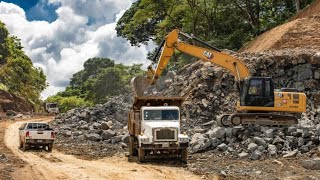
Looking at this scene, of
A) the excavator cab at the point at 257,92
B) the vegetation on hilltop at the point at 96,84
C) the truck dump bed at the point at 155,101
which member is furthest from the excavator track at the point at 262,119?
the vegetation on hilltop at the point at 96,84

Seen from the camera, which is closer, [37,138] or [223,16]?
[37,138]

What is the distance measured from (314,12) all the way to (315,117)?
19524 mm

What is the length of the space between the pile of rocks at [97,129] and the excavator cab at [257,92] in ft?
24.1

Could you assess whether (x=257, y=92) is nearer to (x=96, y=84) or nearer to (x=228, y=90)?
(x=228, y=90)

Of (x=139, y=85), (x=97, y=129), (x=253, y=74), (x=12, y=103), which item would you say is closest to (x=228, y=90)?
(x=253, y=74)

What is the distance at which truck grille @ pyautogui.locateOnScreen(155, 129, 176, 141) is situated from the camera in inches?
831

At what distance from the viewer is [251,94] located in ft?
91.5

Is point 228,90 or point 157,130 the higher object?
point 228,90

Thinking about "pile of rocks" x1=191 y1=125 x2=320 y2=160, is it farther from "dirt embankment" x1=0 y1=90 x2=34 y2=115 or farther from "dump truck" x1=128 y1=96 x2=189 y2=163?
"dirt embankment" x1=0 y1=90 x2=34 y2=115

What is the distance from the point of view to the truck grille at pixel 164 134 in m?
21.1

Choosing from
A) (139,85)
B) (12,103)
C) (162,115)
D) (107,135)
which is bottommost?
(107,135)

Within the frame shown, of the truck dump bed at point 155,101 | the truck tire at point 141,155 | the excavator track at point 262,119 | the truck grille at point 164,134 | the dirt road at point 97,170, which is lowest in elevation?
the dirt road at point 97,170

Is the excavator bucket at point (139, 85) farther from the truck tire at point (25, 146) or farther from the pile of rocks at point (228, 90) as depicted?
the truck tire at point (25, 146)

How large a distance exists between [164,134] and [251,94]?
8493mm
